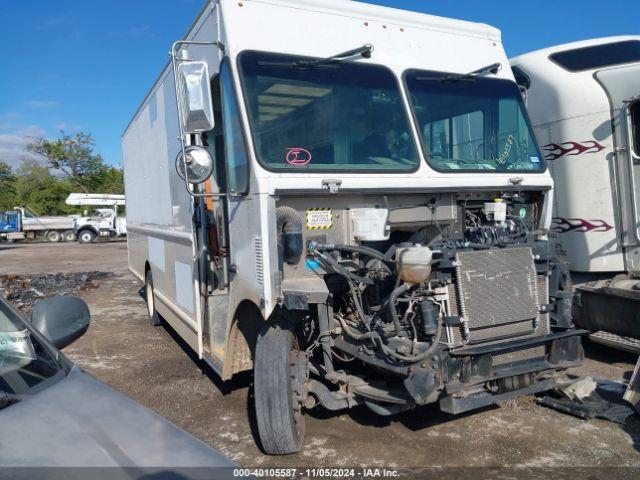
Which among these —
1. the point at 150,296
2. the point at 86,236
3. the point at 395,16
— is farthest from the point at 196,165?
the point at 86,236

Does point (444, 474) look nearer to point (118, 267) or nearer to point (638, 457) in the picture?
point (638, 457)

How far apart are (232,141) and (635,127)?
449cm

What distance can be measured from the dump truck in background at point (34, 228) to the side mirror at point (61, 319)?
36914 millimetres

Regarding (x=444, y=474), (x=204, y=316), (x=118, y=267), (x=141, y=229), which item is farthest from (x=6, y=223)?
(x=444, y=474)

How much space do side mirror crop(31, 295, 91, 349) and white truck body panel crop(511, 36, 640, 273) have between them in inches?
217

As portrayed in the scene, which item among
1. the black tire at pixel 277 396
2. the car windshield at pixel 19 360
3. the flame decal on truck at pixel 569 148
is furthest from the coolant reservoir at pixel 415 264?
the flame decal on truck at pixel 569 148

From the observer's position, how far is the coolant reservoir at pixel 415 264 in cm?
372

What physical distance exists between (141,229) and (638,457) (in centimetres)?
726

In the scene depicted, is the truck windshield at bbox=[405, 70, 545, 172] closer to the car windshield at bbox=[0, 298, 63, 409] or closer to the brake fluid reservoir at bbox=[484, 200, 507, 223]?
the brake fluid reservoir at bbox=[484, 200, 507, 223]

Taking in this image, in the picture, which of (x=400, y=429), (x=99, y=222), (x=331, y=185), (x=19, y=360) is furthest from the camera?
(x=99, y=222)

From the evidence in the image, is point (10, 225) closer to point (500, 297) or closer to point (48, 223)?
point (48, 223)

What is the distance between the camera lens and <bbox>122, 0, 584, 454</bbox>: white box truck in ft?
13.1

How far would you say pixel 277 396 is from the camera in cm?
402

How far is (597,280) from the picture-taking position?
21.0 feet
